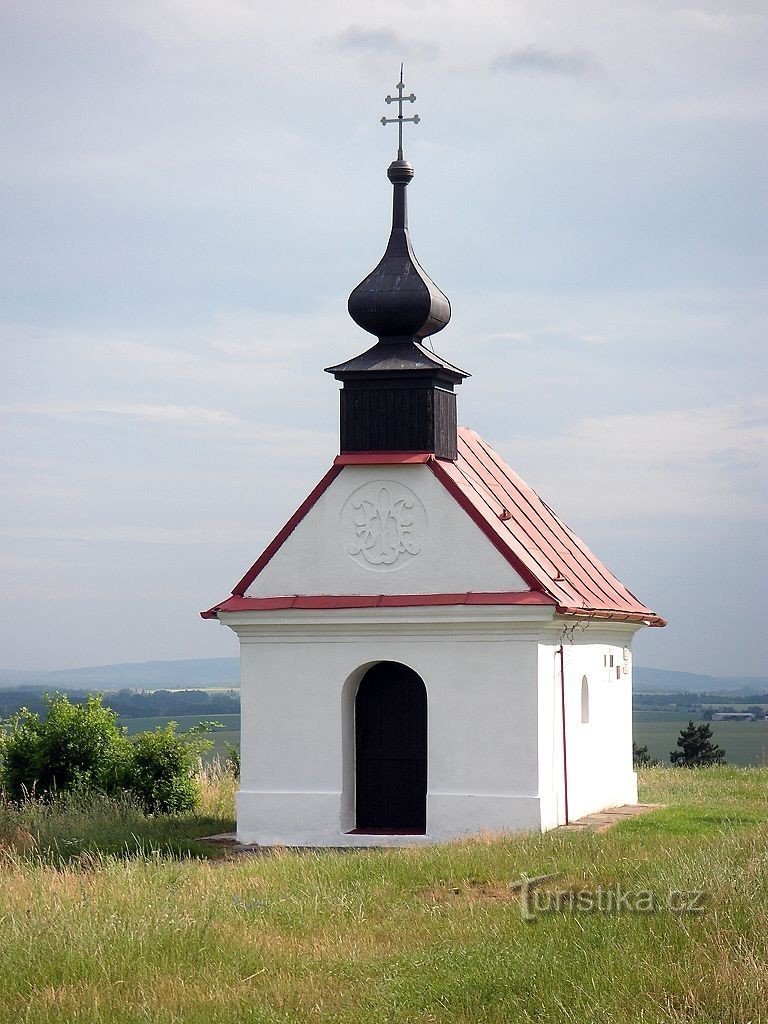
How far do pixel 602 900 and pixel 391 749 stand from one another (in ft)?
24.4

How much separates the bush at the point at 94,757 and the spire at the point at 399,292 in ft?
23.3

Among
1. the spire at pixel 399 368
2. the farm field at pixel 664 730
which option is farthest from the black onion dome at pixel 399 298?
the farm field at pixel 664 730

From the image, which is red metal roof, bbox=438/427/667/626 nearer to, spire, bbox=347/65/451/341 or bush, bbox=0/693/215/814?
spire, bbox=347/65/451/341

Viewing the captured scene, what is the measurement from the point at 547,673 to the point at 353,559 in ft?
9.15

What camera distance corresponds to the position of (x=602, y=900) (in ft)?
40.0

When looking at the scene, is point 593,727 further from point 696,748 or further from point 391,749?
point 696,748

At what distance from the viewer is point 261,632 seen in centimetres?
1959

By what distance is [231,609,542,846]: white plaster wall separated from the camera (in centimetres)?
1845

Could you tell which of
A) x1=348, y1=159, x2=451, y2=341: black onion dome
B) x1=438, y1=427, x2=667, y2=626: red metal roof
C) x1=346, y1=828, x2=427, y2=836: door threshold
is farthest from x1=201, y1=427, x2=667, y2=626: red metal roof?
x1=346, y1=828, x2=427, y2=836: door threshold

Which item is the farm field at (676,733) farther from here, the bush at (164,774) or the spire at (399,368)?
the spire at (399,368)

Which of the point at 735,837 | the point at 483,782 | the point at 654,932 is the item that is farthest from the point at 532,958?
the point at 483,782

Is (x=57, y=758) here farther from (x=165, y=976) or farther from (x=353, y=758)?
(x=165, y=976)

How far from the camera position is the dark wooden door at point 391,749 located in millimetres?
19328

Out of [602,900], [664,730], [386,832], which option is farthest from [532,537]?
[664,730]
